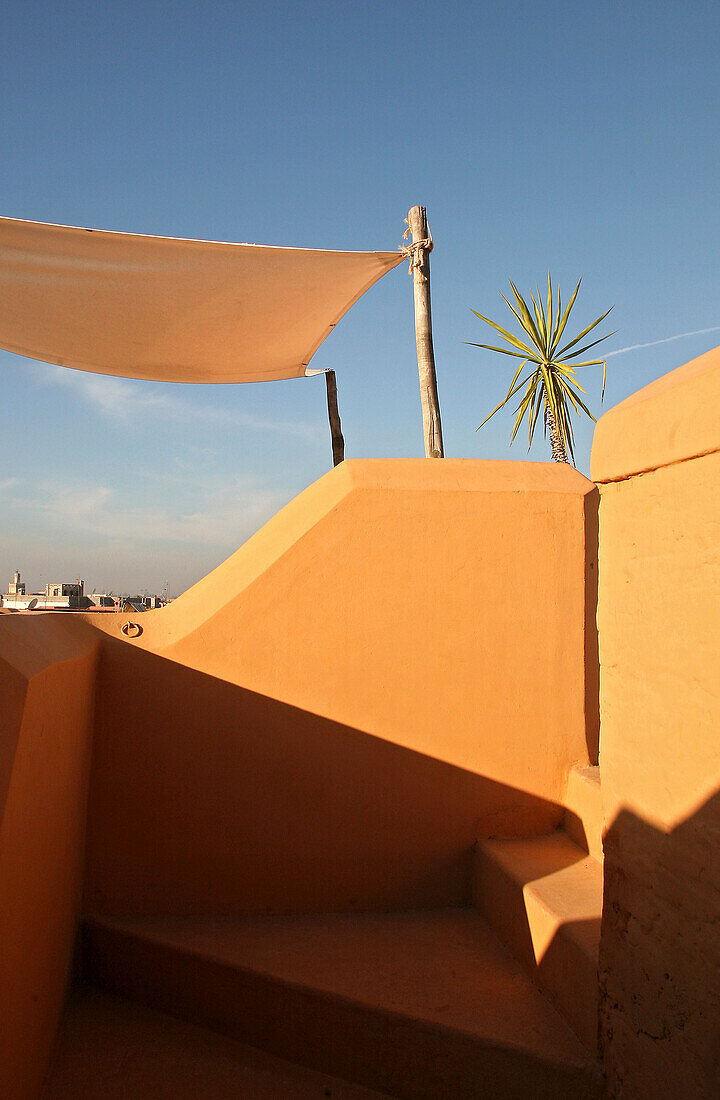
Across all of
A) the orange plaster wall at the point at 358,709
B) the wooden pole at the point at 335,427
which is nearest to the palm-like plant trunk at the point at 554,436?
the wooden pole at the point at 335,427

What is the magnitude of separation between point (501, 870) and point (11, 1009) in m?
1.75

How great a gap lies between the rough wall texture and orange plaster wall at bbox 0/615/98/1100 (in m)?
1.52

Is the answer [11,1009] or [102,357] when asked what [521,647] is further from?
[102,357]

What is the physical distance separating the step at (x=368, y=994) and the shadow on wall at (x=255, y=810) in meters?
0.11

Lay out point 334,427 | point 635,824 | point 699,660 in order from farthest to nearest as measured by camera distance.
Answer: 1. point 334,427
2. point 635,824
3. point 699,660

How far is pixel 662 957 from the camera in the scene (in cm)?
173

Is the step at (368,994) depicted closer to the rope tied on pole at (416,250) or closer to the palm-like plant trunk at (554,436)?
the rope tied on pole at (416,250)

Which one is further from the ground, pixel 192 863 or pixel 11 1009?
pixel 11 1009

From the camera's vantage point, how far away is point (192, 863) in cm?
304

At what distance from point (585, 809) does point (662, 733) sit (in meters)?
1.42

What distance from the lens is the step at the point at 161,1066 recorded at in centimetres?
226

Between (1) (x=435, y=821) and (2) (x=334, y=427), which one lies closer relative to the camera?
(1) (x=435, y=821)

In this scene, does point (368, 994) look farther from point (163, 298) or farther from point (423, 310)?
point (163, 298)

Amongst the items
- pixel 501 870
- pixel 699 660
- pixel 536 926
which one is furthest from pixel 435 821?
pixel 699 660
